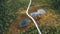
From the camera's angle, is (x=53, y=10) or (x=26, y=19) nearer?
(x=26, y=19)

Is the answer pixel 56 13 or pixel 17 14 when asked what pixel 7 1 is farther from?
pixel 56 13

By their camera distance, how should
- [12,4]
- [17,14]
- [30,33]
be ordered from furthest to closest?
1. [12,4]
2. [17,14]
3. [30,33]

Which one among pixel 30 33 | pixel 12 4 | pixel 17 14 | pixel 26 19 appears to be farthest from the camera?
pixel 12 4

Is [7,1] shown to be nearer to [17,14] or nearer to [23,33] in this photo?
[17,14]

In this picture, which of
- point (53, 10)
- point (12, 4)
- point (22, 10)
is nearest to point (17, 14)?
point (22, 10)

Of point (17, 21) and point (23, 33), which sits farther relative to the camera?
point (17, 21)

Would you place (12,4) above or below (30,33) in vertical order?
above

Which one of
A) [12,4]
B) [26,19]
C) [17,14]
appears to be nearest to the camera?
[26,19]

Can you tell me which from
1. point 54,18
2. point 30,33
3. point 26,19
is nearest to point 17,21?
point 26,19

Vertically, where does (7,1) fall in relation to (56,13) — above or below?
above
